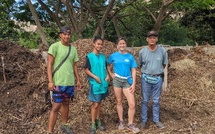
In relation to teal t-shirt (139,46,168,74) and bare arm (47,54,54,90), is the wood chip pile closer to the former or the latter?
teal t-shirt (139,46,168,74)

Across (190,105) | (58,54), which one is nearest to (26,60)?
(58,54)

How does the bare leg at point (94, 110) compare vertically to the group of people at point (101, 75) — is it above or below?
below

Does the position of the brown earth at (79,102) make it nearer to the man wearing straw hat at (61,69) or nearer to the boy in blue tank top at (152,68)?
the boy in blue tank top at (152,68)

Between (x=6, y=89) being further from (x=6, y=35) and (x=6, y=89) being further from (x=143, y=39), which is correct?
(x=143, y=39)

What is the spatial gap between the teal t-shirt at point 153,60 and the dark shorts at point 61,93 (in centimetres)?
128

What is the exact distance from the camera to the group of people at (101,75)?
3.94 metres

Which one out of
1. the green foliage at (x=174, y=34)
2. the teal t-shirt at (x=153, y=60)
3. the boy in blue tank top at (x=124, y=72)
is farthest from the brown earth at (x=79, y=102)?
the green foliage at (x=174, y=34)

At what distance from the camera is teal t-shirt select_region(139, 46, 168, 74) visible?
4508mm

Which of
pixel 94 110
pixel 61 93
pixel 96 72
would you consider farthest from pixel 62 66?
pixel 94 110

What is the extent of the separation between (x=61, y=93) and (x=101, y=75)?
67cm

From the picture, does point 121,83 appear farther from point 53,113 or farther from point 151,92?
point 53,113

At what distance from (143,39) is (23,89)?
39.0 ft

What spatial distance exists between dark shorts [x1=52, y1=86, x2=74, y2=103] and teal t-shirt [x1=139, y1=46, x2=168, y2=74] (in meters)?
1.28

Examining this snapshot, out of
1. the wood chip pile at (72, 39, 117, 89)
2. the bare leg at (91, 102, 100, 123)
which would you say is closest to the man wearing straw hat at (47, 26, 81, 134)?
the bare leg at (91, 102, 100, 123)
